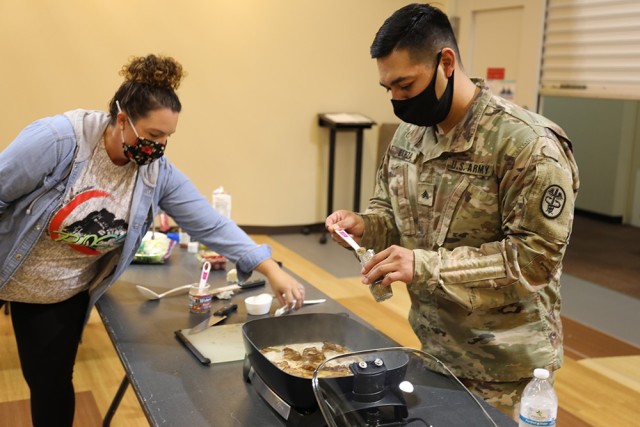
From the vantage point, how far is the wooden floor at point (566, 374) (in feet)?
10.0

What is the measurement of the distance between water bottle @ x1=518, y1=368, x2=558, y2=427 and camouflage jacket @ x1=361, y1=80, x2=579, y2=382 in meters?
0.20

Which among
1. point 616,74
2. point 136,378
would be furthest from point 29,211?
point 616,74

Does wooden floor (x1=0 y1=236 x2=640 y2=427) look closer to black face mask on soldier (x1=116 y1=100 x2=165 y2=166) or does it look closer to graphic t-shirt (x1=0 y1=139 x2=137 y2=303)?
graphic t-shirt (x1=0 y1=139 x2=137 y2=303)

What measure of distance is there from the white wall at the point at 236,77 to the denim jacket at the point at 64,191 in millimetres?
3802

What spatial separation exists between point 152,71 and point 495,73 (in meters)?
4.17

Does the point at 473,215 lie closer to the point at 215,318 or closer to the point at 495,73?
the point at 215,318

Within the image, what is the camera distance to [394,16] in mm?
1585

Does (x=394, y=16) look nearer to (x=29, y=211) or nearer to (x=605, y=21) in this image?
(x=29, y=211)

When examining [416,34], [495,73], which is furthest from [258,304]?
[495,73]

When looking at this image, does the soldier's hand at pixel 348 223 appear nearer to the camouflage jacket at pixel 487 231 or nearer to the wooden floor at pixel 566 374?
the camouflage jacket at pixel 487 231

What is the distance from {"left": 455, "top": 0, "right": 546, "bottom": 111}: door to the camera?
16.9 ft

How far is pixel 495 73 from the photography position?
5.57 metres

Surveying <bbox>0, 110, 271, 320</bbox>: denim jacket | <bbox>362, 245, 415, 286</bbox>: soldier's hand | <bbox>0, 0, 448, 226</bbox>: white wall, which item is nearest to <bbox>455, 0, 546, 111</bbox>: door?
<bbox>0, 0, 448, 226</bbox>: white wall

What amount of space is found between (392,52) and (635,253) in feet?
16.6
